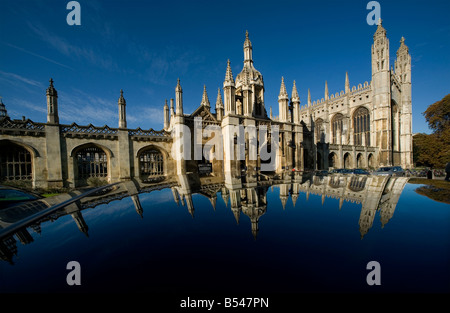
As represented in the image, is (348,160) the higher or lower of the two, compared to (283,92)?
lower

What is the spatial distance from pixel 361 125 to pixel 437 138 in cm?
1205

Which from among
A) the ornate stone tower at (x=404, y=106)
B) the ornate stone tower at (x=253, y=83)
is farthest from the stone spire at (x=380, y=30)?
the ornate stone tower at (x=253, y=83)

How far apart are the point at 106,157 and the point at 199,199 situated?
1554 centimetres

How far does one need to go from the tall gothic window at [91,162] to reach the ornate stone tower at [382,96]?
48867 mm

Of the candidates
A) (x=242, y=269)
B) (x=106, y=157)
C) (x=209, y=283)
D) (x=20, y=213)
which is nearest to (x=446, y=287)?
(x=242, y=269)

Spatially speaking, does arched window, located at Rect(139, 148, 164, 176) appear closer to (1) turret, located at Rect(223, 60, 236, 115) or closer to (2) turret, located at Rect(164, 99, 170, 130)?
(2) turret, located at Rect(164, 99, 170, 130)

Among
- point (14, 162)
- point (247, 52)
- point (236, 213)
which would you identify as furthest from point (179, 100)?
point (236, 213)

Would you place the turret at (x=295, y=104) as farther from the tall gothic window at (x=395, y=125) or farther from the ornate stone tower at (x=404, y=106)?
the ornate stone tower at (x=404, y=106)

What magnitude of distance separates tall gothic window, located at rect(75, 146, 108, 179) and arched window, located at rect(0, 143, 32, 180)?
3.03 meters

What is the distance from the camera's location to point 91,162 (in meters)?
14.5

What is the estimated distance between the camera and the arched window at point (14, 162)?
1187 cm

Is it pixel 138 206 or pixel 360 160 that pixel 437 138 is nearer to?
pixel 360 160

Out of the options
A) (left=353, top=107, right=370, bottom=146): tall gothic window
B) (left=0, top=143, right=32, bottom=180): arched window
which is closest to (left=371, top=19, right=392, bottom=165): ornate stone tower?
(left=353, top=107, right=370, bottom=146): tall gothic window
